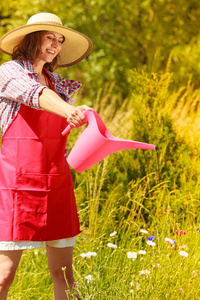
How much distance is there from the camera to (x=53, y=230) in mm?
2266

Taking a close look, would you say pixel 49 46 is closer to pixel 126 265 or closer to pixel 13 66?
pixel 13 66

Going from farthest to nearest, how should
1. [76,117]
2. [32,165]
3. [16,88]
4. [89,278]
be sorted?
[89,278]
[32,165]
[16,88]
[76,117]

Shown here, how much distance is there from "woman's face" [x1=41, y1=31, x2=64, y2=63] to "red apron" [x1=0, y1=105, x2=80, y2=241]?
0.30 metres

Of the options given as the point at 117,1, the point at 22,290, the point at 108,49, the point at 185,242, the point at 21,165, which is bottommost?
the point at 22,290

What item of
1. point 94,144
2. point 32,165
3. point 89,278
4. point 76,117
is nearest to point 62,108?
point 76,117

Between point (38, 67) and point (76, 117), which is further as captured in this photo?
point (38, 67)

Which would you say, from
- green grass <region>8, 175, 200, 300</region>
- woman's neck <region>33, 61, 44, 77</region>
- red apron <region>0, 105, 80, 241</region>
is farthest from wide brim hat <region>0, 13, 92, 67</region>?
green grass <region>8, 175, 200, 300</region>

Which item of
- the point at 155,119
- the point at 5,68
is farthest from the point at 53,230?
the point at 155,119

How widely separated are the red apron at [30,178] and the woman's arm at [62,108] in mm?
186

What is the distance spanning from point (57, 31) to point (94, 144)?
2.21 ft

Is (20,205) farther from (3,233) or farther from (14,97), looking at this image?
(14,97)

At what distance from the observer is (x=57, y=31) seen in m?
2.35

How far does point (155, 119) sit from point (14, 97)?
2048 mm

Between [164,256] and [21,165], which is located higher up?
[21,165]
